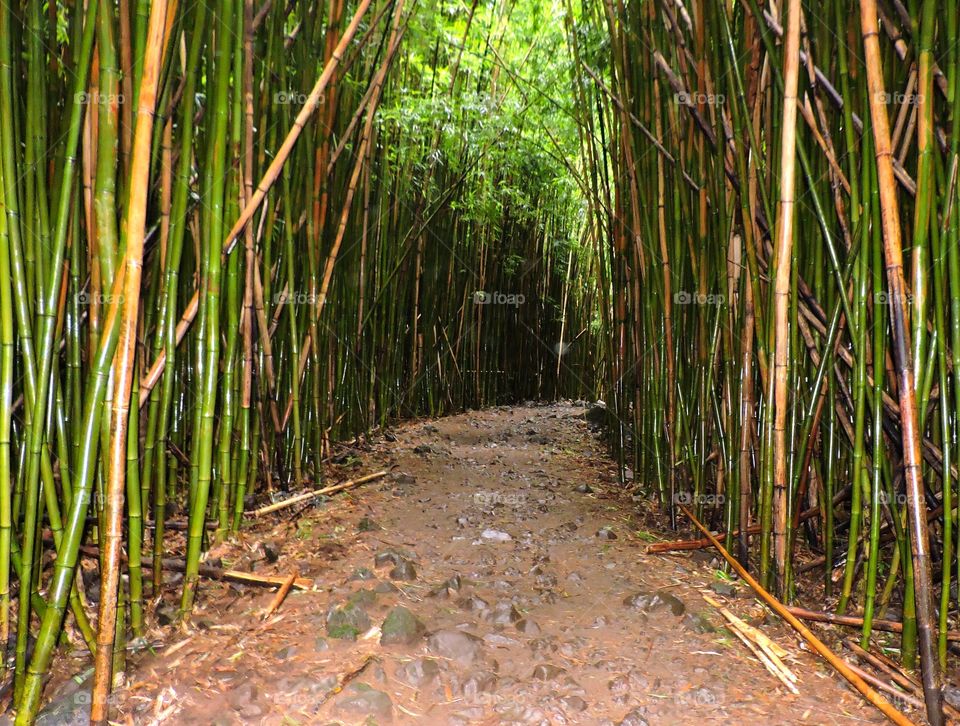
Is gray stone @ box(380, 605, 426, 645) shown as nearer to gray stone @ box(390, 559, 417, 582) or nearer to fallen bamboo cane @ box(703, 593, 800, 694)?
gray stone @ box(390, 559, 417, 582)

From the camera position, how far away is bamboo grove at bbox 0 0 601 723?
99 cm

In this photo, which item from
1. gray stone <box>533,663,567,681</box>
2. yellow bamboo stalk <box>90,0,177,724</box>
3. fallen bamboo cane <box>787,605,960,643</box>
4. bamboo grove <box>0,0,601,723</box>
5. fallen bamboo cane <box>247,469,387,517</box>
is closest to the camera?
yellow bamboo stalk <box>90,0,177,724</box>

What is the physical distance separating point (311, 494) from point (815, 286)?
51.0 inches

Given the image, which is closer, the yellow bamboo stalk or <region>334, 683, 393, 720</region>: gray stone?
the yellow bamboo stalk

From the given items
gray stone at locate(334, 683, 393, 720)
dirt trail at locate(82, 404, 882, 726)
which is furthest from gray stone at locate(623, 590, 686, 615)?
gray stone at locate(334, 683, 393, 720)

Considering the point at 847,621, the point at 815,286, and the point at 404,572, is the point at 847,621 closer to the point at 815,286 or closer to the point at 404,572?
the point at 815,286

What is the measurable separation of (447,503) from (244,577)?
0.75 m

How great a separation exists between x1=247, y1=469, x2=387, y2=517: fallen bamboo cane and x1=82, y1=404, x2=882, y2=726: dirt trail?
0.03m

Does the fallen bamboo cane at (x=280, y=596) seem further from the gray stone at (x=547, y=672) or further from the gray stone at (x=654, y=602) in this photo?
the gray stone at (x=654, y=602)

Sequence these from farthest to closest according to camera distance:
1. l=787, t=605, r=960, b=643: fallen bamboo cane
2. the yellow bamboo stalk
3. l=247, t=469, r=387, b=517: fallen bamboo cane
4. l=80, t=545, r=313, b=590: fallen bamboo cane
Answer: l=247, t=469, r=387, b=517: fallen bamboo cane
l=80, t=545, r=313, b=590: fallen bamboo cane
l=787, t=605, r=960, b=643: fallen bamboo cane
the yellow bamboo stalk

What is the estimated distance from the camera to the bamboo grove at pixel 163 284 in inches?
39.2

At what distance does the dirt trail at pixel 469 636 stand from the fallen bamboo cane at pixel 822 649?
0.02 meters

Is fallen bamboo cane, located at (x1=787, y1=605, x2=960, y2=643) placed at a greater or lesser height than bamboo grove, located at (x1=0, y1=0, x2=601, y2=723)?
lesser

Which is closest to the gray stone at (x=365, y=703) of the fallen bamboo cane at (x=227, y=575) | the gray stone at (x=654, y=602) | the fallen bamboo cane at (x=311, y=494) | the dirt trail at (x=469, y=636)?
the dirt trail at (x=469, y=636)
